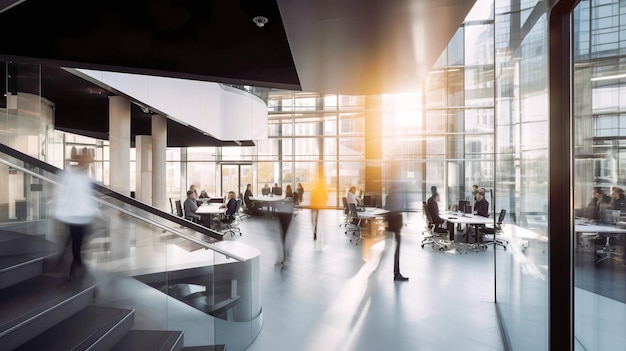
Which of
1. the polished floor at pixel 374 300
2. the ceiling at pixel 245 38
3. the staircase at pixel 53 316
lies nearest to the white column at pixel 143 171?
the polished floor at pixel 374 300

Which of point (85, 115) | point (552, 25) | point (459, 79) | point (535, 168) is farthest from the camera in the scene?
point (459, 79)

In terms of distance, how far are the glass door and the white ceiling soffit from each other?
520 inches

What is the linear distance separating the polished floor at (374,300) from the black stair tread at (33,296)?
1.88m

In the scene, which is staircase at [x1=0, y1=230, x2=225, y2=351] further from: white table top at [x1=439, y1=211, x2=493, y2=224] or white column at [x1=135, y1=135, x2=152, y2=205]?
white column at [x1=135, y1=135, x2=152, y2=205]

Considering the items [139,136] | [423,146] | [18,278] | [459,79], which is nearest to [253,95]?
[139,136]

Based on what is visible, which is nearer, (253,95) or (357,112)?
(253,95)

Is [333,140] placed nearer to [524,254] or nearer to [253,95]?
[253,95]

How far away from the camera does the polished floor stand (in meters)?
3.60

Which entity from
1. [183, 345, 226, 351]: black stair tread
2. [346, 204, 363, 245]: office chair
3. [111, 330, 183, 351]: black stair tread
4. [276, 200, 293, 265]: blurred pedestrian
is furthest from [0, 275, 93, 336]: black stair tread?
[346, 204, 363, 245]: office chair

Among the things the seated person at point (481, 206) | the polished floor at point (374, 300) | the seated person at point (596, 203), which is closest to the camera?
the seated person at point (596, 203)

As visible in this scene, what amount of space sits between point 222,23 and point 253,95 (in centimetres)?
954

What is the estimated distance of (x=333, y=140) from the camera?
16000mm

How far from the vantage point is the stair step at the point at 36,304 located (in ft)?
6.63

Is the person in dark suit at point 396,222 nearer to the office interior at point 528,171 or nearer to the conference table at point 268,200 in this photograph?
the office interior at point 528,171
